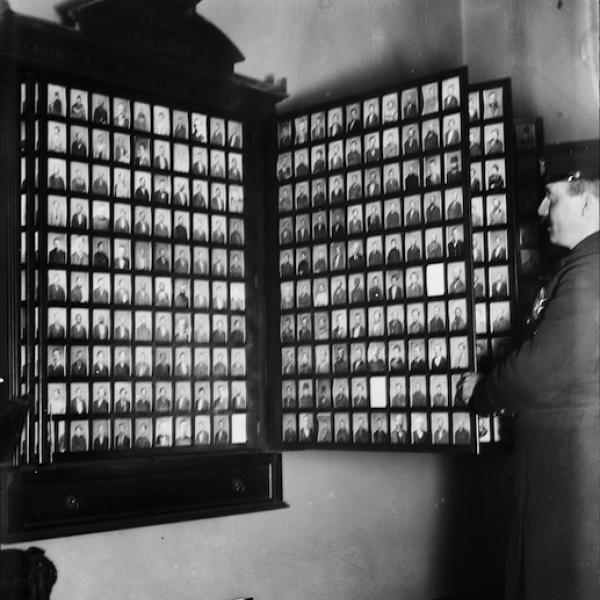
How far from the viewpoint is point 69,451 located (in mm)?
1877

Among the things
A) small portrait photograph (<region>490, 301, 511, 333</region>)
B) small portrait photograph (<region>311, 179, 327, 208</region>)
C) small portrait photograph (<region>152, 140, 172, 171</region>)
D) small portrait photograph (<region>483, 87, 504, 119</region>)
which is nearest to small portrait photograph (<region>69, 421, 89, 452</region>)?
small portrait photograph (<region>152, 140, 172, 171</region>)

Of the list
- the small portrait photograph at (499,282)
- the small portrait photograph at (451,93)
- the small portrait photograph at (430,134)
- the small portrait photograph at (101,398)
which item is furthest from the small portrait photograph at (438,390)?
the small portrait photograph at (101,398)

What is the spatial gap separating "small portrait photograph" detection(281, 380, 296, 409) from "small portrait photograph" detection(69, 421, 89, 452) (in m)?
A: 0.60

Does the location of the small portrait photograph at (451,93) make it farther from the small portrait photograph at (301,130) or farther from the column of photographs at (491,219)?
the small portrait photograph at (301,130)

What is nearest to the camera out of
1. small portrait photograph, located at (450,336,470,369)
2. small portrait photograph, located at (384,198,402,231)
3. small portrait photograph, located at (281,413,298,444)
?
small portrait photograph, located at (450,336,470,369)

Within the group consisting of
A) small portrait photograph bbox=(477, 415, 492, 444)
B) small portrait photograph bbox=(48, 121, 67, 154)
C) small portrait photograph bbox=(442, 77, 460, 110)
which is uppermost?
small portrait photograph bbox=(442, 77, 460, 110)

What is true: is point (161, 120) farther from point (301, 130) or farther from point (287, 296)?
point (287, 296)

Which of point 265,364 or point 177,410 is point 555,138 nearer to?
point 265,364

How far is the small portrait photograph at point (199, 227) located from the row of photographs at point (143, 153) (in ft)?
0.36

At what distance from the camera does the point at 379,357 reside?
2.22 metres

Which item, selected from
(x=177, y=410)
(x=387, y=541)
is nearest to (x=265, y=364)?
(x=177, y=410)

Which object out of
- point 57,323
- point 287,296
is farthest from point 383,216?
point 57,323

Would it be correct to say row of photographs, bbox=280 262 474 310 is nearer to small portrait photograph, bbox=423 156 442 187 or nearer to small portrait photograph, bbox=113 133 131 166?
small portrait photograph, bbox=423 156 442 187

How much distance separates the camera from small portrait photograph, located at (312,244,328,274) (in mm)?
2299
